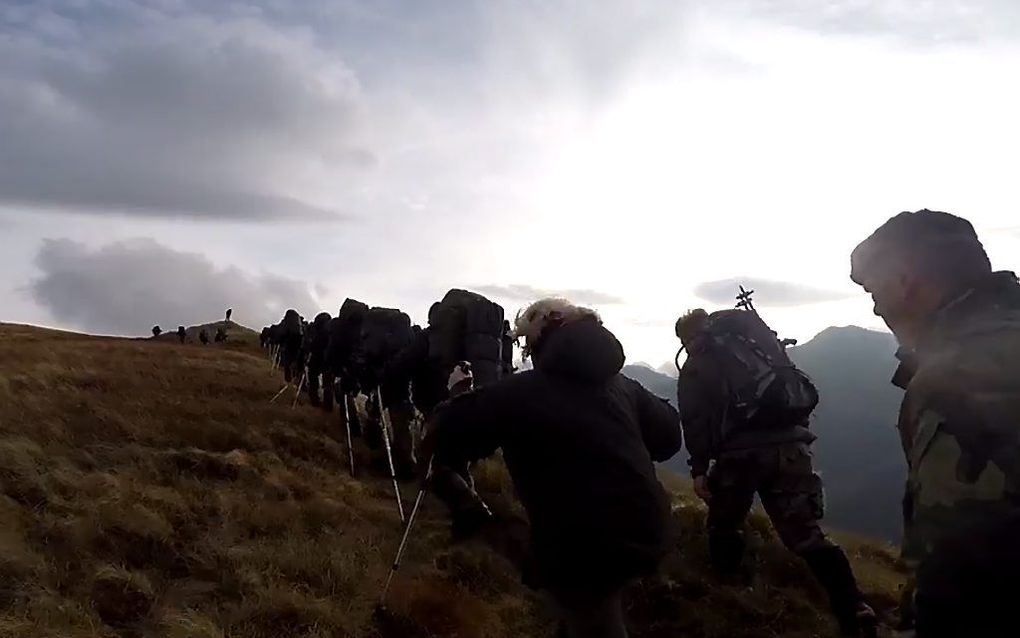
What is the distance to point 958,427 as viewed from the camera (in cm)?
251

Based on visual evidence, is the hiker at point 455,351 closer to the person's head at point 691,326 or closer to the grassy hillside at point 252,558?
the grassy hillside at point 252,558

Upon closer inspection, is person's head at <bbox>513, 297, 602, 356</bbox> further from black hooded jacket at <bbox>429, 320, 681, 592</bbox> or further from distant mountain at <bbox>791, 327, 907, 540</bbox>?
distant mountain at <bbox>791, 327, 907, 540</bbox>

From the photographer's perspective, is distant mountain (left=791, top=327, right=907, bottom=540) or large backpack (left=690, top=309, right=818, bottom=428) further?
distant mountain (left=791, top=327, right=907, bottom=540)

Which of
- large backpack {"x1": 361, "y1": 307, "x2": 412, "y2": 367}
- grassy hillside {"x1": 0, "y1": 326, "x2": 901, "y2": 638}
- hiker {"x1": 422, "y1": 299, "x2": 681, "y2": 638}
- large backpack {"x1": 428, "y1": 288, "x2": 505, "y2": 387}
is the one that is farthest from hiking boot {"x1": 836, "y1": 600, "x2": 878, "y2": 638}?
large backpack {"x1": 361, "y1": 307, "x2": 412, "y2": 367}

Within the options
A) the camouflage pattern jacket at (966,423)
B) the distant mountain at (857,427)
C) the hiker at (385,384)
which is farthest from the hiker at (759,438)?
the distant mountain at (857,427)

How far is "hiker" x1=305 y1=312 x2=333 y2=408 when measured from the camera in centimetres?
1967

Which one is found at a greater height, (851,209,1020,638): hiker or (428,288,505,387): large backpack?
(428,288,505,387): large backpack

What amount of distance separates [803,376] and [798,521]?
1.25 metres

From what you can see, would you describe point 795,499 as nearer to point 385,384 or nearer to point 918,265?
point 918,265

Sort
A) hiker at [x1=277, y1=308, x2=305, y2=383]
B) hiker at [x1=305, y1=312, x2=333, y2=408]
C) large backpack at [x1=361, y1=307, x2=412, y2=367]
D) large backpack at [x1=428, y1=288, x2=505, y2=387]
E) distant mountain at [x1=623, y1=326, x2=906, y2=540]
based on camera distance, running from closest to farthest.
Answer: large backpack at [x1=428, y1=288, x2=505, y2=387], large backpack at [x1=361, y1=307, x2=412, y2=367], hiker at [x1=305, y1=312, x2=333, y2=408], hiker at [x1=277, y1=308, x2=305, y2=383], distant mountain at [x1=623, y1=326, x2=906, y2=540]

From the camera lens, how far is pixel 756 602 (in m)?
8.15

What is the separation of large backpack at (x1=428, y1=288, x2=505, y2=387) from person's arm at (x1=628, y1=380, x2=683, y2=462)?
5724 mm

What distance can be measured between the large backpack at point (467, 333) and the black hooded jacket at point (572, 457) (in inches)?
242

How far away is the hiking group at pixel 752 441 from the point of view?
2.47 m
